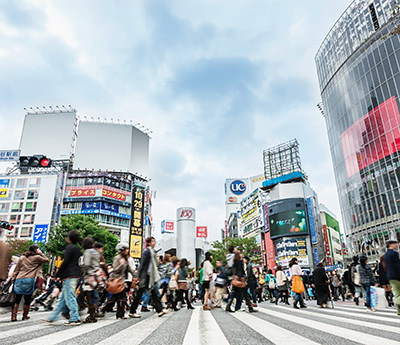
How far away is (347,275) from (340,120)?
3677 cm

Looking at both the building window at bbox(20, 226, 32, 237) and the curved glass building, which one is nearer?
the curved glass building

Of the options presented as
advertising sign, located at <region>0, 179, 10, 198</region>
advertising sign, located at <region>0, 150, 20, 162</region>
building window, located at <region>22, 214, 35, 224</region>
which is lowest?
advertising sign, located at <region>0, 179, 10, 198</region>

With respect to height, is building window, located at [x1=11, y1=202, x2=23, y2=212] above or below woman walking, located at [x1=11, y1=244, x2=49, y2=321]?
above

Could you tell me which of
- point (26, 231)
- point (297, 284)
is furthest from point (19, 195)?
point (297, 284)

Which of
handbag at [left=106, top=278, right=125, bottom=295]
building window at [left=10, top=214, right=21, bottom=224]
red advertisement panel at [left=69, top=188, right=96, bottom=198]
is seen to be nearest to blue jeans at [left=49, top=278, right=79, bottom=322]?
handbag at [left=106, top=278, right=125, bottom=295]

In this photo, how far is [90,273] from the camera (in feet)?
16.9

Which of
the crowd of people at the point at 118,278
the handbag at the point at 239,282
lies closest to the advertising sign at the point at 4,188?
the crowd of people at the point at 118,278

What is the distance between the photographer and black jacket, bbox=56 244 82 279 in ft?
16.1

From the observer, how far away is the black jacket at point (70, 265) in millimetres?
4906

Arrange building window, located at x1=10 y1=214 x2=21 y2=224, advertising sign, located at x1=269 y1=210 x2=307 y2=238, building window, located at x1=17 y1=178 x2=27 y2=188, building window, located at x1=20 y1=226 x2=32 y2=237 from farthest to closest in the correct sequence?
building window, located at x1=17 y1=178 x2=27 y2=188, building window, located at x1=10 y1=214 x2=21 y2=224, building window, located at x1=20 y1=226 x2=32 y2=237, advertising sign, located at x1=269 y1=210 x2=307 y2=238

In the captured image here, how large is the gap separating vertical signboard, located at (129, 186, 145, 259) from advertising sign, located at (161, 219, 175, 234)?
190 feet

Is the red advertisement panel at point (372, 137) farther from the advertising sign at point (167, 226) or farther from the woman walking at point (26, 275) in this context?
the advertising sign at point (167, 226)

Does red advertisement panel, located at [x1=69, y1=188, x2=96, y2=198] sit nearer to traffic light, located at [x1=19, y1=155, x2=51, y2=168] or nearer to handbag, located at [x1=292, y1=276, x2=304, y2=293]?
traffic light, located at [x1=19, y1=155, x2=51, y2=168]

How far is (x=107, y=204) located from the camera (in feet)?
185
